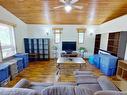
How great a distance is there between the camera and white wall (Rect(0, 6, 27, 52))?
4258 millimetres

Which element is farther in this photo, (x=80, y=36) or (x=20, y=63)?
(x=80, y=36)

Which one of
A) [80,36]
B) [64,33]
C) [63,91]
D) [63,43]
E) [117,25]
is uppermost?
[117,25]

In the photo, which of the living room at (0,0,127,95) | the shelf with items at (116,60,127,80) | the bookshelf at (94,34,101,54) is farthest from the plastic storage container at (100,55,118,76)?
the bookshelf at (94,34,101,54)

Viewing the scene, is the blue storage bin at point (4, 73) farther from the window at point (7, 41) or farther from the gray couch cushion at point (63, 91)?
the gray couch cushion at point (63, 91)

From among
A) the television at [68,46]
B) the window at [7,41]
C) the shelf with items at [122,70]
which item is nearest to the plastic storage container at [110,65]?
the shelf with items at [122,70]

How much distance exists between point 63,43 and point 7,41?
3.24 metres

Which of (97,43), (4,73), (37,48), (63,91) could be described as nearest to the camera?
(63,91)

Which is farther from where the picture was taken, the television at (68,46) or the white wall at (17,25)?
the television at (68,46)

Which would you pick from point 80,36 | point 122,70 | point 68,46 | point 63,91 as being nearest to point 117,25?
point 122,70

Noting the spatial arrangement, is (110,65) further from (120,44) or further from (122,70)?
(120,44)

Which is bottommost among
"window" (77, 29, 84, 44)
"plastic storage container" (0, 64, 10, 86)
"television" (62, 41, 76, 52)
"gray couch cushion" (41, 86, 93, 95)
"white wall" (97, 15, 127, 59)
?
"plastic storage container" (0, 64, 10, 86)

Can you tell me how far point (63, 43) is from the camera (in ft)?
22.4

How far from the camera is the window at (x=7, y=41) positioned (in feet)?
14.3

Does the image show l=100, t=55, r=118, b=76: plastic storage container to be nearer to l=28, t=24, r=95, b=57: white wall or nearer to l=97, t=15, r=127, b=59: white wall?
l=97, t=15, r=127, b=59: white wall
